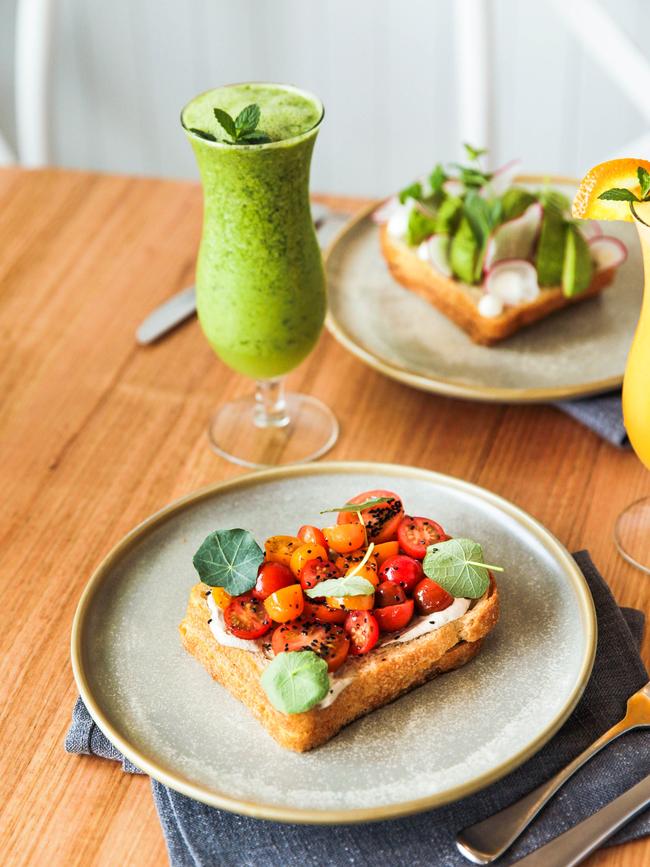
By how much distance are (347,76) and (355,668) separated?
2.90 metres

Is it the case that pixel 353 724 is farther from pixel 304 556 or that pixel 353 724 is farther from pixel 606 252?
pixel 606 252

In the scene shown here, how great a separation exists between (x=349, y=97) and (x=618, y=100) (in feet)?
2.84

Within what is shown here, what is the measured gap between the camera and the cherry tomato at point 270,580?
112cm

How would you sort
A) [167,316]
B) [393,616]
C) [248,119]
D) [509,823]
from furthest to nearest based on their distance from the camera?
[167,316] → [248,119] → [393,616] → [509,823]

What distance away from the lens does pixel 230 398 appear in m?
1.66

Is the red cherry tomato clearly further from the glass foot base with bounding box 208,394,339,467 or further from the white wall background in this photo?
the white wall background

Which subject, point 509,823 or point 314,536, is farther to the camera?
point 314,536

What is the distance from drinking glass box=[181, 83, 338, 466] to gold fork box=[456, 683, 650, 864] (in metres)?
0.62

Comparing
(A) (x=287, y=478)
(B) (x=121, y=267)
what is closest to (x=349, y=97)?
(B) (x=121, y=267)

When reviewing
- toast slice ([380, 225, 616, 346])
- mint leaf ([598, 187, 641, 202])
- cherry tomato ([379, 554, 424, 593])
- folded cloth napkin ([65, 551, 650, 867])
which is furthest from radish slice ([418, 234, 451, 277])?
folded cloth napkin ([65, 551, 650, 867])

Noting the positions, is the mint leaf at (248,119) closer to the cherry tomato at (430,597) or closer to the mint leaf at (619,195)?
the mint leaf at (619,195)

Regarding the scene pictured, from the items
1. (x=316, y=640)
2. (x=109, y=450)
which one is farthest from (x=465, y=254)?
(x=316, y=640)

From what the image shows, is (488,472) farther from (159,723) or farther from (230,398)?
(159,723)

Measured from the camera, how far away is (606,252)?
1744 mm
